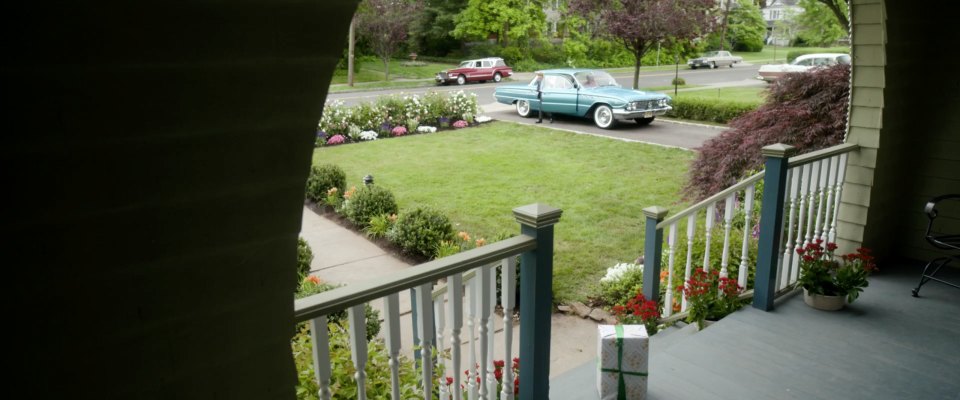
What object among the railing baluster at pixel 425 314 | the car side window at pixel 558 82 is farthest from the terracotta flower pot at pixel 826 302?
the car side window at pixel 558 82

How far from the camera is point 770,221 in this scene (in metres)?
4.07

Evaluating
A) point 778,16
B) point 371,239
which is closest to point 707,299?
point 371,239

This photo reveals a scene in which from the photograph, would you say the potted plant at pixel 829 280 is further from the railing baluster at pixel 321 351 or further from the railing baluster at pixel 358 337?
the railing baluster at pixel 321 351

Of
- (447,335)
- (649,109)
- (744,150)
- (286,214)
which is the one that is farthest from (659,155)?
(286,214)

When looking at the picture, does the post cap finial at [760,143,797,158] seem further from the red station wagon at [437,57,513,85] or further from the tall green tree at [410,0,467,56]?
the tall green tree at [410,0,467,56]

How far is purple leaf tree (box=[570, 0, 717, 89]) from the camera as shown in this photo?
18.5m

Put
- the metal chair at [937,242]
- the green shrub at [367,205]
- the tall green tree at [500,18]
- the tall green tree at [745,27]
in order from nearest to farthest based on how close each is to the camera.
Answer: the metal chair at [937,242], the green shrub at [367,205], the tall green tree at [500,18], the tall green tree at [745,27]

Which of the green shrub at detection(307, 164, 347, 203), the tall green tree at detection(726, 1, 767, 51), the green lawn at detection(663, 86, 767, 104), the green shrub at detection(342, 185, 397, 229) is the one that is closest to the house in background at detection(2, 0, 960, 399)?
the green shrub at detection(342, 185, 397, 229)

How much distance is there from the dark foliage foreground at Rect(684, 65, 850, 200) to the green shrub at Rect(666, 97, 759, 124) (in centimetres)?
877

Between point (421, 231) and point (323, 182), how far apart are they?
2.63 m

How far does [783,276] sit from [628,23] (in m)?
15.4

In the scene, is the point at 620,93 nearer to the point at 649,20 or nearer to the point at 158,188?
the point at 649,20

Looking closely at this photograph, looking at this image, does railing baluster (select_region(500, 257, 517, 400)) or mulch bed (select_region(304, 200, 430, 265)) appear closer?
railing baluster (select_region(500, 257, 517, 400))

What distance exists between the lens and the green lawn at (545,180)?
24.2ft
